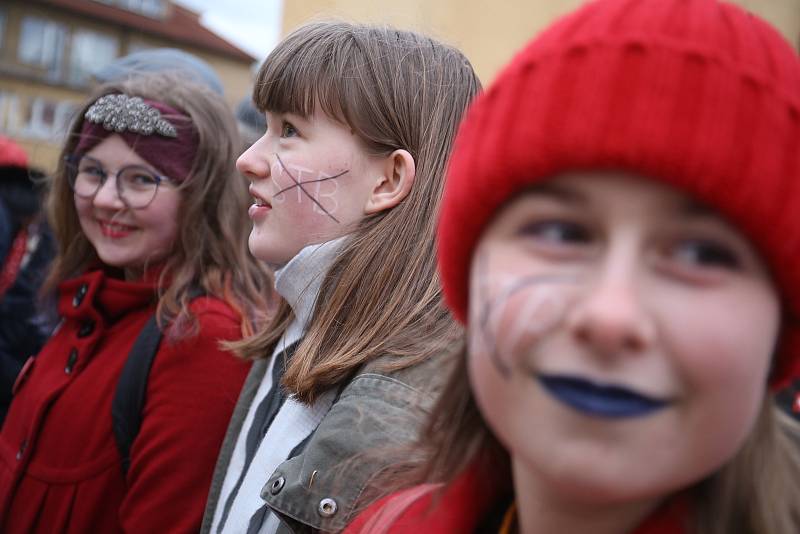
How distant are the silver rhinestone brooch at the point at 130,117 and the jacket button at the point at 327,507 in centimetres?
152

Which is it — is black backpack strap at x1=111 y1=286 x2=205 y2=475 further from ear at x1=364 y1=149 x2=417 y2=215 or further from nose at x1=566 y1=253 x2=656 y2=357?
nose at x1=566 y1=253 x2=656 y2=357

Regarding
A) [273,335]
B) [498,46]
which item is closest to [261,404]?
[273,335]

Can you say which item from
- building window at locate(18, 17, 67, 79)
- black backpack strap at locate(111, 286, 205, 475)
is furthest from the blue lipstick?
building window at locate(18, 17, 67, 79)

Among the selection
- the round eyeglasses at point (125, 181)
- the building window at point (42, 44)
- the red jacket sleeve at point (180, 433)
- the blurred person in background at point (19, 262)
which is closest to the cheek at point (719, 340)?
the red jacket sleeve at point (180, 433)

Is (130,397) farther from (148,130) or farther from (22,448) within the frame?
(148,130)

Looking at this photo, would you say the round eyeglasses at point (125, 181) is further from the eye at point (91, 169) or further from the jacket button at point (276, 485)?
the jacket button at point (276, 485)

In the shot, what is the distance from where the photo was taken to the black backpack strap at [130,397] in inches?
86.4

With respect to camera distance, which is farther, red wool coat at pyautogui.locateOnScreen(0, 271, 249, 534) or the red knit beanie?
red wool coat at pyautogui.locateOnScreen(0, 271, 249, 534)

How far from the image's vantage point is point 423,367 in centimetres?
170

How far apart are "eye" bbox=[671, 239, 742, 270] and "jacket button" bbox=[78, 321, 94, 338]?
2.07 meters

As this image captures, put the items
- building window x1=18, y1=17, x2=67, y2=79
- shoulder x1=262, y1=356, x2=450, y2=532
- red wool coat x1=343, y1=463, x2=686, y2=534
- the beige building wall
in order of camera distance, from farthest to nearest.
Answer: building window x1=18, y1=17, x2=67, y2=79, the beige building wall, shoulder x1=262, y1=356, x2=450, y2=532, red wool coat x1=343, y1=463, x2=686, y2=534

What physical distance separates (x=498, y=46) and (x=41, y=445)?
11.5 ft

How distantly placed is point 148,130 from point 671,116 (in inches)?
79.7

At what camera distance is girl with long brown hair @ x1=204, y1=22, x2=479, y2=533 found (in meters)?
1.81
